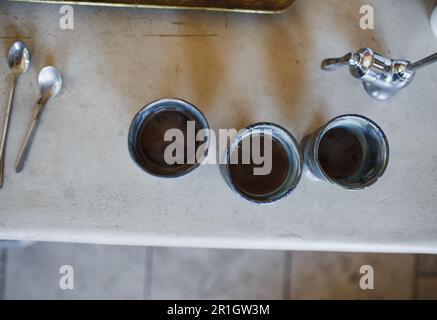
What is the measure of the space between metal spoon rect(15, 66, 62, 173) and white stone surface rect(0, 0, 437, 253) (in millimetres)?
12

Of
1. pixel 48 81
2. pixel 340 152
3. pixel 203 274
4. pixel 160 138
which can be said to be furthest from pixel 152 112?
pixel 203 274

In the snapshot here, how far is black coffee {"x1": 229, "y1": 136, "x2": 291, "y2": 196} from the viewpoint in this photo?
0.63 meters

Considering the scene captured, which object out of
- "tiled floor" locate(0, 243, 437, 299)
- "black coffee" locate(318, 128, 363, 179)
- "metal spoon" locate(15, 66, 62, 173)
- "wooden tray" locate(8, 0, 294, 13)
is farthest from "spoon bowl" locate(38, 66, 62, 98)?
"tiled floor" locate(0, 243, 437, 299)

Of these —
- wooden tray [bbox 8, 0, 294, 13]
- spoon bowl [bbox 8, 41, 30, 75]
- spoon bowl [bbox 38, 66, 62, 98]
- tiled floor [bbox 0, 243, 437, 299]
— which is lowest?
tiled floor [bbox 0, 243, 437, 299]

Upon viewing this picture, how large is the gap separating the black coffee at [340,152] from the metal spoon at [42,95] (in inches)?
15.3

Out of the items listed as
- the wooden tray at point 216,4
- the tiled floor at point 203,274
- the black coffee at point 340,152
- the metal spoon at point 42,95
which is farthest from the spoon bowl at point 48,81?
the tiled floor at point 203,274

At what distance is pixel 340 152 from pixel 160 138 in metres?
0.25

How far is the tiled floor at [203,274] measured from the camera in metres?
1.06

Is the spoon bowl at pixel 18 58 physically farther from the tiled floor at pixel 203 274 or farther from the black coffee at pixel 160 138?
the tiled floor at pixel 203 274

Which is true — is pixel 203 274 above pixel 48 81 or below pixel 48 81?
below

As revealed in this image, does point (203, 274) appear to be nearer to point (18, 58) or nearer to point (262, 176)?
point (262, 176)

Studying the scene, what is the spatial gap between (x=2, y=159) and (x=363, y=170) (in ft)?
1.66

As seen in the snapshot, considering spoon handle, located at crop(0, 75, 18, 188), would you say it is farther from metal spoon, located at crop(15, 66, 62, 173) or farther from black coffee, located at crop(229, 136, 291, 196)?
black coffee, located at crop(229, 136, 291, 196)

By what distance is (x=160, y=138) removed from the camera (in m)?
0.64
